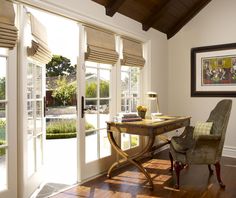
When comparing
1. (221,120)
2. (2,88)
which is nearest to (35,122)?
(2,88)

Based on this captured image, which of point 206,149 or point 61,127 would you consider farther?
point 61,127

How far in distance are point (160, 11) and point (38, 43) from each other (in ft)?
7.49

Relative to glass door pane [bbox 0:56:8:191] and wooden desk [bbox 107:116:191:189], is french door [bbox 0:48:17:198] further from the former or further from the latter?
wooden desk [bbox 107:116:191:189]

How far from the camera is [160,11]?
13.8 feet

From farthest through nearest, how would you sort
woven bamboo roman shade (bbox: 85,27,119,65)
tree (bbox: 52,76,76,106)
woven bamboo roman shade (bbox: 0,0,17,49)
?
tree (bbox: 52,76,76,106)
woven bamboo roman shade (bbox: 85,27,119,65)
woven bamboo roman shade (bbox: 0,0,17,49)

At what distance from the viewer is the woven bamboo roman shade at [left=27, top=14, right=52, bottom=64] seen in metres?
2.71

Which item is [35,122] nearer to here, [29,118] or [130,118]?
[29,118]

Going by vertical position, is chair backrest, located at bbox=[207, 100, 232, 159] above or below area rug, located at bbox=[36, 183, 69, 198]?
above

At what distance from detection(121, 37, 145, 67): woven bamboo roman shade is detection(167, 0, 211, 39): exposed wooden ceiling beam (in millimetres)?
982

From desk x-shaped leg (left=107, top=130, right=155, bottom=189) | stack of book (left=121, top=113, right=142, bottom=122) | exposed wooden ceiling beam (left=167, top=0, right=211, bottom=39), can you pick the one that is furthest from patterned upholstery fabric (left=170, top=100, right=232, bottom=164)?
exposed wooden ceiling beam (left=167, top=0, right=211, bottom=39)

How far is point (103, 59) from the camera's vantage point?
138 inches

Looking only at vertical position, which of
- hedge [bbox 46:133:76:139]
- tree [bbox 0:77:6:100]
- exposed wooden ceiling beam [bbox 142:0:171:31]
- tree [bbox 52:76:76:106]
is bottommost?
hedge [bbox 46:133:76:139]

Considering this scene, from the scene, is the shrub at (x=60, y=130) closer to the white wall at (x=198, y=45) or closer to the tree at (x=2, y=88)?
the white wall at (x=198, y=45)

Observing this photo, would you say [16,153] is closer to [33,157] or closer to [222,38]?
[33,157]
